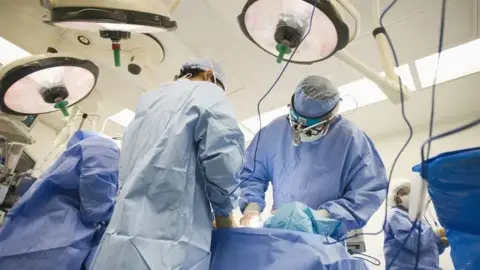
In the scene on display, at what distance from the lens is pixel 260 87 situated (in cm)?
300

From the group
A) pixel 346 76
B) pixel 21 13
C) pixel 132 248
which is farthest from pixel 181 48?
pixel 132 248

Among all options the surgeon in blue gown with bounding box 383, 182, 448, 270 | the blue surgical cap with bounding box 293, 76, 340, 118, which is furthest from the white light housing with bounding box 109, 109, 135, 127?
the surgeon in blue gown with bounding box 383, 182, 448, 270

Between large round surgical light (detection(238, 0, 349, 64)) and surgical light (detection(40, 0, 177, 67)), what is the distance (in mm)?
323

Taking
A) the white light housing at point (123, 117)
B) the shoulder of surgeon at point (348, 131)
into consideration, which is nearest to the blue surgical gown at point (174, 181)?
the shoulder of surgeon at point (348, 131)

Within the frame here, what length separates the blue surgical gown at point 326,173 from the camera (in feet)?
4.28

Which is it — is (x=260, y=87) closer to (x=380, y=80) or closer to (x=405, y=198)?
(x=405, y=198)

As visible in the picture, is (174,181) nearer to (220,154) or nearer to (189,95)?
(220,154)

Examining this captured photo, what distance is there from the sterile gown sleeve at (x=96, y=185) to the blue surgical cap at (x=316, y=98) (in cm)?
85

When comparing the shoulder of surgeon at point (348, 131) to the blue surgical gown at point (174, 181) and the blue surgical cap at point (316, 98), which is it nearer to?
the blue surgical cap at point (316, 98)

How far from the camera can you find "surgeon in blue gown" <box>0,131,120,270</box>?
133 centimetres

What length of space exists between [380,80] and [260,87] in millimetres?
1678

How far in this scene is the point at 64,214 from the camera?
142cm

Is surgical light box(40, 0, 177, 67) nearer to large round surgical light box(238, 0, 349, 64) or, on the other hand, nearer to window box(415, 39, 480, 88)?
large round surgical light box(238, 0, 349, 64)

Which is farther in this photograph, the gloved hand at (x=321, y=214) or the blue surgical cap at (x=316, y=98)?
the blue surgical cap at (x=316, y=98)
